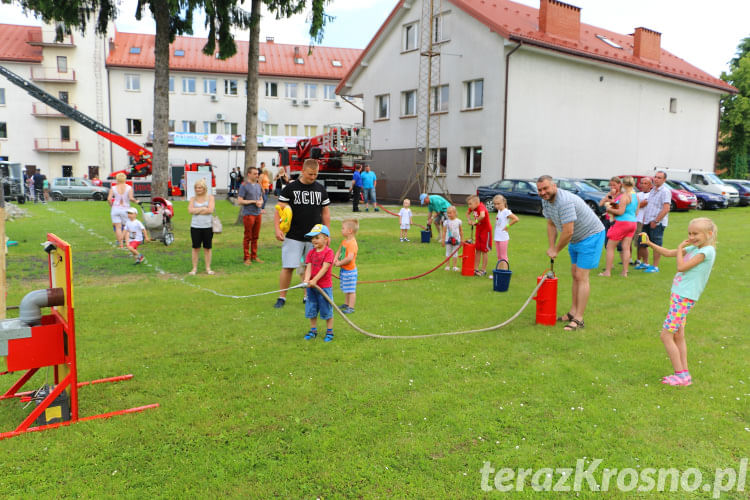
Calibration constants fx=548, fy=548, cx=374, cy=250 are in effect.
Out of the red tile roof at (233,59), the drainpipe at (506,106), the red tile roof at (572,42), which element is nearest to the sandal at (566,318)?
the drainpipe at (506,106)

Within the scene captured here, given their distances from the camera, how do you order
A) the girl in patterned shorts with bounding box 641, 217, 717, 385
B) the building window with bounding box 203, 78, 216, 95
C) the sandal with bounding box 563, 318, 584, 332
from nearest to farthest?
the girl in patterned shorts with bounding box 641, 217, 717, 385 → the sandal with bounding box 563, 318, 584, 332 → the building window with bounding box 203, 78, 216, 95

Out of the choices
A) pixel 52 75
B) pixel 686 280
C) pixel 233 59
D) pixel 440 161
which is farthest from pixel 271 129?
pixel 686 280

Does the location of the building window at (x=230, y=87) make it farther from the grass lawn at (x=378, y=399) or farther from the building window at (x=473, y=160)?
the grass lawn at (x=378, y=399)

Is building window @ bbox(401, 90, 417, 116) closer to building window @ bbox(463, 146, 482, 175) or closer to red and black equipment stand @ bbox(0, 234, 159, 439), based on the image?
building window @ bbox(463, 146, 482, 175)

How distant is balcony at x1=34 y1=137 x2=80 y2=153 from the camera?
46.8 m

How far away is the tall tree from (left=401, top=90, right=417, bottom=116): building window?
28.5 meters

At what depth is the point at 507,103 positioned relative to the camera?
80.6 ft

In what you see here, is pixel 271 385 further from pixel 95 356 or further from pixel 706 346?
pixel 706 346

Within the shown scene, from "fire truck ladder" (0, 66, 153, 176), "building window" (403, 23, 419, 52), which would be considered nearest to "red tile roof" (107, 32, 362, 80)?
"building window" (403, 23, 419, 52)

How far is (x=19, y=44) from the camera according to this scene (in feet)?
155

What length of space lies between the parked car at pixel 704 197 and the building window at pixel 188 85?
1549 inches

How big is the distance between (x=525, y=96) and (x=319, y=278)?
21707mm

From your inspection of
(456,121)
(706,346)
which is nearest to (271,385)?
(706,346)

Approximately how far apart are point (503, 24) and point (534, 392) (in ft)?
78.1
